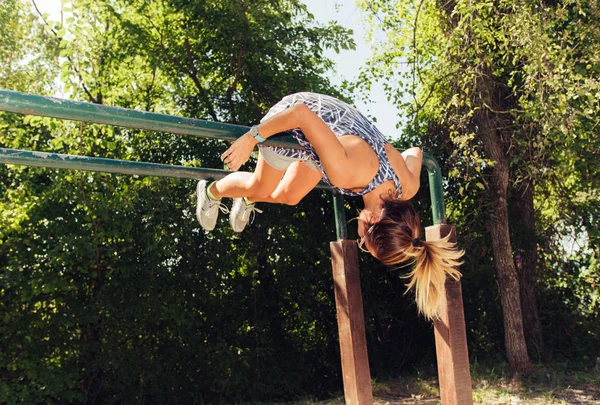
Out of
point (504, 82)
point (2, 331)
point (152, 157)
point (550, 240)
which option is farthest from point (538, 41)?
point (2, 331)

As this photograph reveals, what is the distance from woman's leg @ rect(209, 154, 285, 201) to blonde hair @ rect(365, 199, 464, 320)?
49cm

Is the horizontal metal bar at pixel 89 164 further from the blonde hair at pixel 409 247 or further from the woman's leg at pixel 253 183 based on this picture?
the blonde hair at pixel 409 247

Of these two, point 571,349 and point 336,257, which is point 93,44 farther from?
point 571,349

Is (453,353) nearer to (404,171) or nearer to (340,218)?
(404,171)

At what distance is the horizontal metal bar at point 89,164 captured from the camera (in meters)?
2.02

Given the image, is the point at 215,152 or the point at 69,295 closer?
the point at 69,295

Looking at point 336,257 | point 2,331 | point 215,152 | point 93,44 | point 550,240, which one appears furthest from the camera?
point 550,240

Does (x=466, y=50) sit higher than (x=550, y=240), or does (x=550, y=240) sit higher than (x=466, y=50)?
(x=466, y=50)

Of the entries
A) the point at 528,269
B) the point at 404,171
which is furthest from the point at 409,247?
the point at 528,269

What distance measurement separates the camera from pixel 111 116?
6.02ft

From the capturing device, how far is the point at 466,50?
538 cm

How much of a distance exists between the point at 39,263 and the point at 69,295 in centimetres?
38

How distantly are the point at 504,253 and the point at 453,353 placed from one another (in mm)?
3510

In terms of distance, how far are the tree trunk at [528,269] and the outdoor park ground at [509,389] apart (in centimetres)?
47
